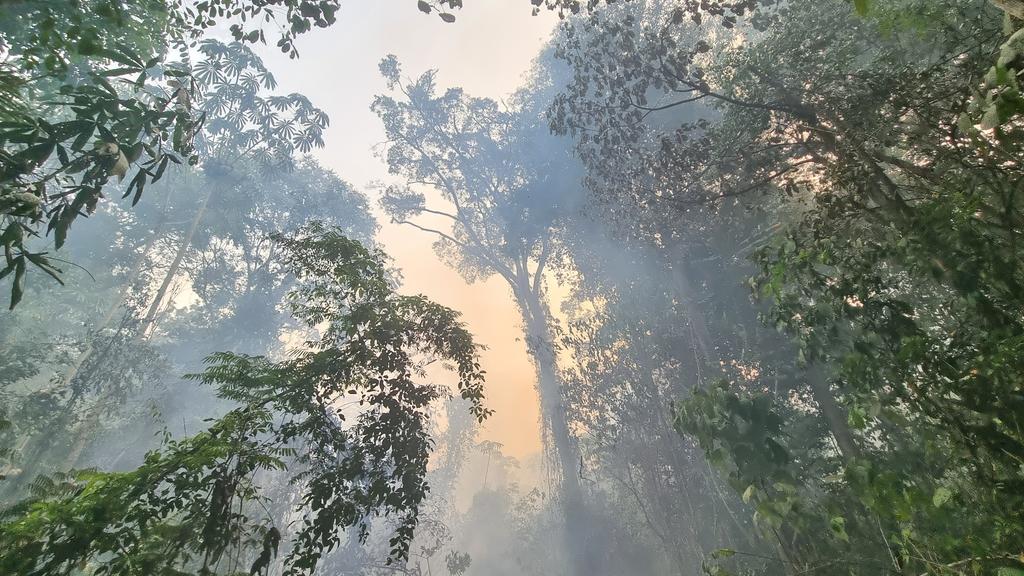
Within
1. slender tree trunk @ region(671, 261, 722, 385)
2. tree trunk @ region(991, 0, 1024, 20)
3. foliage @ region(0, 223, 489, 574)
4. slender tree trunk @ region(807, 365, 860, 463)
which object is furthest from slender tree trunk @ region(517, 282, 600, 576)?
tree trunk @ region(991, 0, 1024, 20)

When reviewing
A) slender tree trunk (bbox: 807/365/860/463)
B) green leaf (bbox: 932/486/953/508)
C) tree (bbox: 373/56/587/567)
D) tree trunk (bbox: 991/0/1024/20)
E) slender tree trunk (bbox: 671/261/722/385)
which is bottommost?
green leaf (bbox: 932/486/953/508)

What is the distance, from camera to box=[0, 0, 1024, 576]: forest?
2723 mm

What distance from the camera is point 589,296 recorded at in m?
19.5

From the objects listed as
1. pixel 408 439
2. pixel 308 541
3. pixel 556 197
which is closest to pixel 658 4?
pixel 556 197

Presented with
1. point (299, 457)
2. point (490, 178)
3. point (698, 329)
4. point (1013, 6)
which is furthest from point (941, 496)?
point (490, 178)

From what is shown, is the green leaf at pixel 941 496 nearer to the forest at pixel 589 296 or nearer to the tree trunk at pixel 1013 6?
the forest at pixel 589 296

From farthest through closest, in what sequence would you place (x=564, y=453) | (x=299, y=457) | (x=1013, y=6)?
(x=564, y=453) < (x=299, y=457) < (x=1013, y=6)

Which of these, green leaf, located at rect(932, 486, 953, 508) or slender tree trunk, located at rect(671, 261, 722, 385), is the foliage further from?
slender tree trunk, located at rect(671, 261, 722, 385)

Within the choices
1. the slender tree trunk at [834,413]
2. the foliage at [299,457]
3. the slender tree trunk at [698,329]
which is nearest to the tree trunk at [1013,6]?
the foliage at [299,457]

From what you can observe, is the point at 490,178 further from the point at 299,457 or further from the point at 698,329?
the point at 299,457

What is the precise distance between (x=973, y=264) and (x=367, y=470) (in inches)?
222

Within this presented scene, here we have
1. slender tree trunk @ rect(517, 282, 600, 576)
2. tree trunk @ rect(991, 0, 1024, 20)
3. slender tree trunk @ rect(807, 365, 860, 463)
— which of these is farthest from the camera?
slender tree trunk @ rect(517, 282, 600, 576)

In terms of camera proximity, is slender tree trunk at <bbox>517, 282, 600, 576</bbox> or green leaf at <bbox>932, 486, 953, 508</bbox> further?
slender tree trunk at <bbox>517, 282, 600, 576</bbox>

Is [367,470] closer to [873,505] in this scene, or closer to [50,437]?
[873,505]
